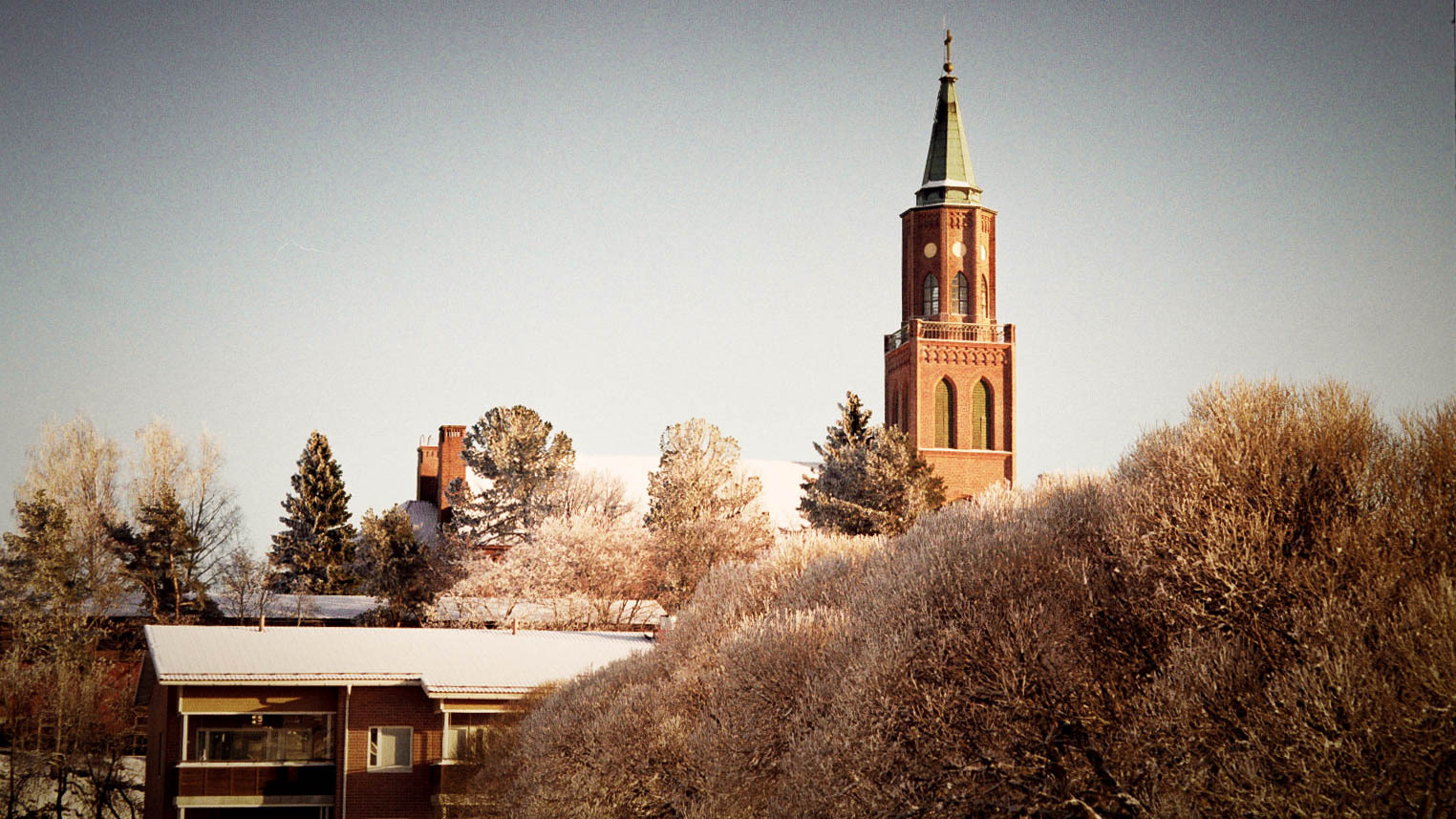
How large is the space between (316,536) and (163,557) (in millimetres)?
7990

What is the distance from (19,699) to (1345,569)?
46.6 m

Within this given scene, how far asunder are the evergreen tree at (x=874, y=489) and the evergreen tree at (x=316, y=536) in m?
21.4

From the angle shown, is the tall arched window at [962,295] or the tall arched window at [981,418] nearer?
the tall arched window at [981,418]

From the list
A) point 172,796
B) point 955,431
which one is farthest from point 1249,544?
point 955,431

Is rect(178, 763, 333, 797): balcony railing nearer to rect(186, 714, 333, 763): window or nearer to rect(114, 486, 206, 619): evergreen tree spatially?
rect(186, 714, 333, 763): window

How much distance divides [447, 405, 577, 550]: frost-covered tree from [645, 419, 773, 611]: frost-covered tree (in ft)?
19.4

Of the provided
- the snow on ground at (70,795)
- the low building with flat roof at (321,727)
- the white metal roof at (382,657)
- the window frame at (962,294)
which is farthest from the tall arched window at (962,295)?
the low building with flat roof at (321,727)

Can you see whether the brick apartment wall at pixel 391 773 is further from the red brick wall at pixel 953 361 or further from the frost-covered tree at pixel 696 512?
the red brick wall at pixel 953 361

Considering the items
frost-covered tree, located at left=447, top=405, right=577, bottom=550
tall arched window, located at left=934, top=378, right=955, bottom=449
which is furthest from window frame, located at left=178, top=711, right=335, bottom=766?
tall arched window, located at left=934, top=378, right=955, bottom=449

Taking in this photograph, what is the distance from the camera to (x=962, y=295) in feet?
278

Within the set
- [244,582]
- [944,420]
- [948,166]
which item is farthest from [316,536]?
[948,166]

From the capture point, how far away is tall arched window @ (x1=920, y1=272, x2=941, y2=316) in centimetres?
8431

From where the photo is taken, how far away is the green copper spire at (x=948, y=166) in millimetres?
84750

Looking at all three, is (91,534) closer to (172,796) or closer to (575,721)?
(172,796)
